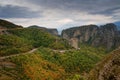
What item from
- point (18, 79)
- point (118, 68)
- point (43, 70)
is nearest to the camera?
point (118, 68)

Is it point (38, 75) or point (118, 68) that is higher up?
point (118, 68)

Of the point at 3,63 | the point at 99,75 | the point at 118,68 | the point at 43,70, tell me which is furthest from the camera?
the point at 43,70

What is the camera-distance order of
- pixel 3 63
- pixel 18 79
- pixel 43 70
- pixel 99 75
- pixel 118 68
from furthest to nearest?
pixel 43 70
pixel 3 63
pixel 18 79
pixel 99 75
pixel 118 68

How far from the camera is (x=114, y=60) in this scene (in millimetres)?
21297

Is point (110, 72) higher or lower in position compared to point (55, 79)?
higher

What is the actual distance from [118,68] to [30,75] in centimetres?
15882

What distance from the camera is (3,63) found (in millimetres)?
170375

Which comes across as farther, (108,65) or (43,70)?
(43,70)

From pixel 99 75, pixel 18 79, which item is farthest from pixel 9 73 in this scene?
pixel 99 75

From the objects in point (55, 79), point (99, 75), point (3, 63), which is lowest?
point (55, 79)

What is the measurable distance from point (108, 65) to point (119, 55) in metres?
1.30

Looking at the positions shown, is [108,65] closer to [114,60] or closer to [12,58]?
[114,60]

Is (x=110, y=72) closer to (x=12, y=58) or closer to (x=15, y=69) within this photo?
(x=15, y=69)

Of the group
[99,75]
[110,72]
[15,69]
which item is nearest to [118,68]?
[110,72]
